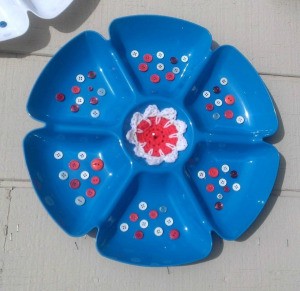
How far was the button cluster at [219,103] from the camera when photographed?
906mm

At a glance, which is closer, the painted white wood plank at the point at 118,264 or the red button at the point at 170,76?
the painted white wood plank at the point at 118,264

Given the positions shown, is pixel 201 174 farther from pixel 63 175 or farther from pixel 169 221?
pixel 63 175

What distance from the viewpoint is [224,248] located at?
860mm

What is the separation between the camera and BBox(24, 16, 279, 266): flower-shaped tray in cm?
83

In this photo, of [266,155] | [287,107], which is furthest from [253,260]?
[287,107]

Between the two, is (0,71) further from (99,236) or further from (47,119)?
(99,236)

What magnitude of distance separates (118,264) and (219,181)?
228 mm

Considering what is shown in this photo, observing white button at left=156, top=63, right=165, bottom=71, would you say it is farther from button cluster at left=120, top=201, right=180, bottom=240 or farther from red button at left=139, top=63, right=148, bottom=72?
button cluster at left=120, top=201, right=180, bottom=240

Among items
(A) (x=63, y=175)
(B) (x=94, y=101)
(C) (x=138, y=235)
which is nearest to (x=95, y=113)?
(B) (x=94, y=101)

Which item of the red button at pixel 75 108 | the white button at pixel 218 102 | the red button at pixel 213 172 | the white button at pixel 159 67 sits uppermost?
the white button at pixel 159 67

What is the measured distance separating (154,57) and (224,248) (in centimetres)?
37

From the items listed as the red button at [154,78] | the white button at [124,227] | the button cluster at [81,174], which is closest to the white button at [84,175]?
the button cluster at [81,174]

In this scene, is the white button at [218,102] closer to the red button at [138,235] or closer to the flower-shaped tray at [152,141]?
the flower-shaped tray at [152,141]

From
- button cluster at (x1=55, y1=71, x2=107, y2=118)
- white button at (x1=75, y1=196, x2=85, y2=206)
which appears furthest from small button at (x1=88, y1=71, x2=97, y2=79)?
white button at (x1=75, y1=196, x2=85, y2=206)
